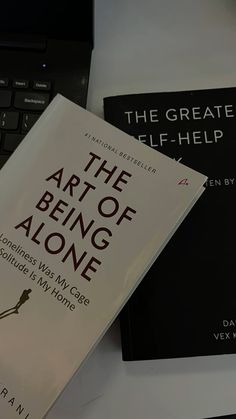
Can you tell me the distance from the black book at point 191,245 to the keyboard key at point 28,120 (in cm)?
6

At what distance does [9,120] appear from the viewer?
1.61ft

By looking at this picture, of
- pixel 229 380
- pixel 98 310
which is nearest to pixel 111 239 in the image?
pixel 98 310

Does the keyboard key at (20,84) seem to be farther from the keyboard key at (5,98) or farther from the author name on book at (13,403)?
the author name on book at (13,403)

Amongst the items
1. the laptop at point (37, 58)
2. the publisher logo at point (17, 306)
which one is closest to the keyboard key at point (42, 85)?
the laptop at point (37, 58)

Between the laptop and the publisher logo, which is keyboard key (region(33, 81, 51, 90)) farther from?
the publisher logo

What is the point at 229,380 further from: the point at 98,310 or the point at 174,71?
the point at 174,71

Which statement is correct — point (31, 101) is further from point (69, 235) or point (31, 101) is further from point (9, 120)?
point (69, 235)

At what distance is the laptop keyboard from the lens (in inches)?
19.1

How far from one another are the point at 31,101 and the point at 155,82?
0.41 feet

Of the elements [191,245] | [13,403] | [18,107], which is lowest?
[13,403]

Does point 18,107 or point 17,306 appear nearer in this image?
point 17,306

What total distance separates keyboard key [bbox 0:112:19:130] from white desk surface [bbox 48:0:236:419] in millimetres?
74

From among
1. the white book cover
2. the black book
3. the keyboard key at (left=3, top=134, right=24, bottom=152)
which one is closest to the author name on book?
the white book cover

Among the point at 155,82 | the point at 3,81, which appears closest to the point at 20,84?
the point at 3,81
